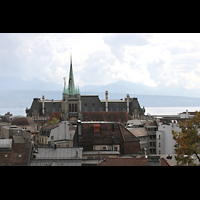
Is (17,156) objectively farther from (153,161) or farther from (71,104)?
(71,104)

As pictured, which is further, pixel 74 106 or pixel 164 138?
pixel 74 106

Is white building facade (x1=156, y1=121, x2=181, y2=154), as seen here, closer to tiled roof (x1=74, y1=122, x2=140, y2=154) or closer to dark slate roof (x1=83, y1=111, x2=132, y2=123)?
tiled roof (x1=74, y1=122, x2=140, y2=154)

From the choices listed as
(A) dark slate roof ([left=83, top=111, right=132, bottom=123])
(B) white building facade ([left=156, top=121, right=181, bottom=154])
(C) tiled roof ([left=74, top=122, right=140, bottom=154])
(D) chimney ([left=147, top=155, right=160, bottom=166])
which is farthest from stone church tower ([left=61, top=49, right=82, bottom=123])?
(D) chimney ([left=147, top=155, right=160, bottom=166])

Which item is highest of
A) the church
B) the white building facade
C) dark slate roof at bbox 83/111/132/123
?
the church

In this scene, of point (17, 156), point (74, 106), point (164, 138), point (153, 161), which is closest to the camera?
point (153, 161)

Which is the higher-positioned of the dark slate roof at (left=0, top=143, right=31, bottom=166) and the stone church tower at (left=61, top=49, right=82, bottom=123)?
the stone church tower at (left=61, top=49, right=82, bottom=123)

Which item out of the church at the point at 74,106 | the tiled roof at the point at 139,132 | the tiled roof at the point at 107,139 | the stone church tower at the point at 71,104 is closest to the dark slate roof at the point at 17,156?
the tiled roof at the point at 107,139

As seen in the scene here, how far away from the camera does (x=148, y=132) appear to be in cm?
3431

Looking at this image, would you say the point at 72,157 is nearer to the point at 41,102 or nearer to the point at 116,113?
the point at 116,113

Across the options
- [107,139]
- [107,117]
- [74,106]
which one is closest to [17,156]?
[107,139]
